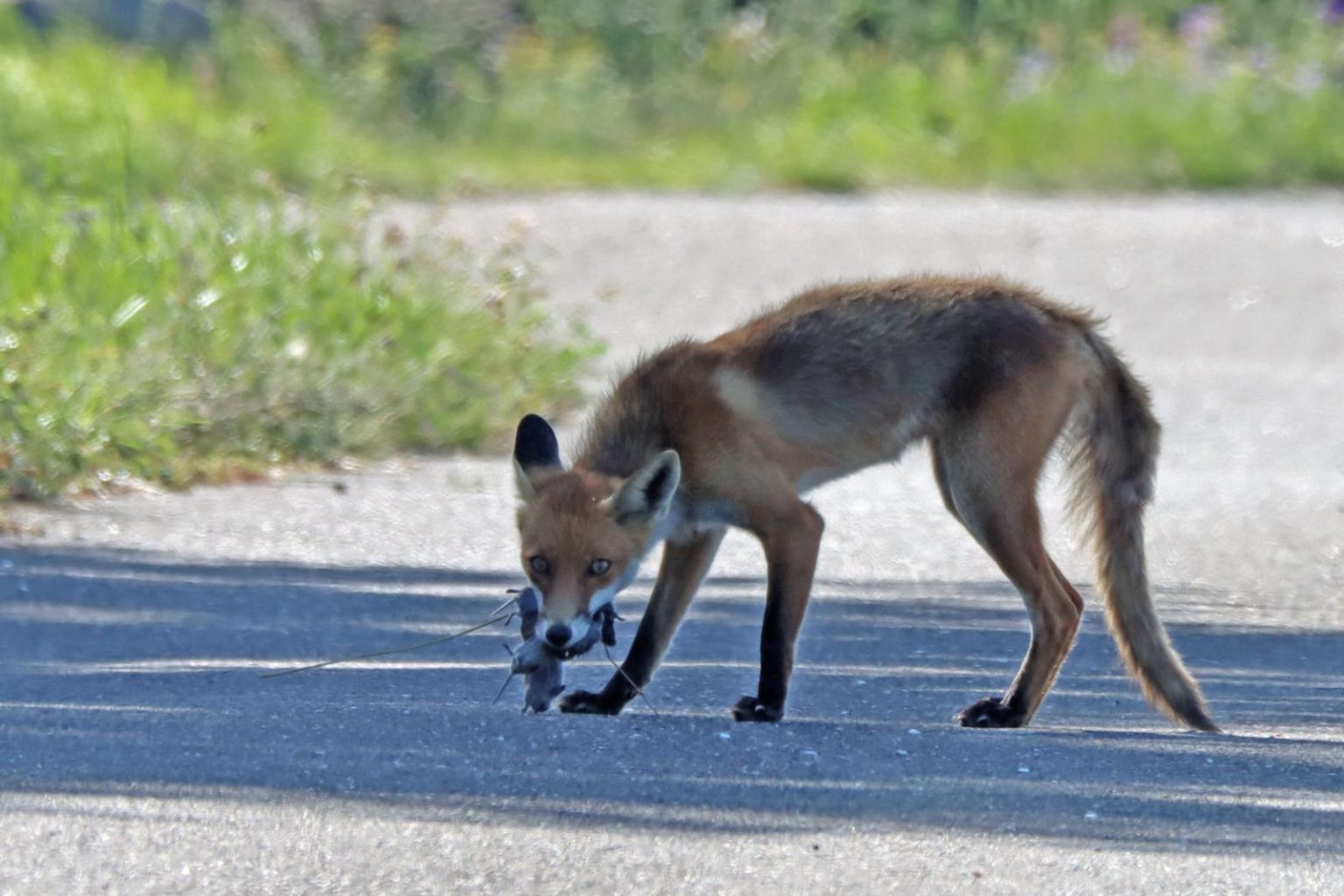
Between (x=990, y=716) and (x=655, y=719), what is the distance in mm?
1082

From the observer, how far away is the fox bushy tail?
6.91m

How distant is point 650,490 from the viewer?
20.8 feet

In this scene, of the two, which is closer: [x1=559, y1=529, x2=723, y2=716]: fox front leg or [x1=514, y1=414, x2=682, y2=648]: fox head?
[x1=514, y1=414, x2=682, y2=648]: fox head

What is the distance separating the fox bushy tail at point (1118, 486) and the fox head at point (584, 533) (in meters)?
1.51

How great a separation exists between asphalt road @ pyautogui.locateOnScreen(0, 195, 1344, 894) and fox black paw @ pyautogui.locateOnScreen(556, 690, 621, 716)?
0.42 ft

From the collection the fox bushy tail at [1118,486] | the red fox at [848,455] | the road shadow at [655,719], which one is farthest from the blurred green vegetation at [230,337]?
the fox bushy tail at [1118,486]

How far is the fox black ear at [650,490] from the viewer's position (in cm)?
628

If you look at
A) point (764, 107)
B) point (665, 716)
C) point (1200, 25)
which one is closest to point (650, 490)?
point (665, 716)

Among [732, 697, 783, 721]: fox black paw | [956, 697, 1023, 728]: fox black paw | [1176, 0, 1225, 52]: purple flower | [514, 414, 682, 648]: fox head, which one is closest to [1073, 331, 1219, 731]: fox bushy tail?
[956, 697, 1023, 728]: fox black paw

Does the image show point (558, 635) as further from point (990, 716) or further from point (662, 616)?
point (990, 716)

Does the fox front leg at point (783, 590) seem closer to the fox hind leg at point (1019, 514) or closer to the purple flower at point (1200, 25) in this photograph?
the fox hind leg at point (1019, 514)

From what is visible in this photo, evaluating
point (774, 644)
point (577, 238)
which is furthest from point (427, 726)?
point (577, 238)

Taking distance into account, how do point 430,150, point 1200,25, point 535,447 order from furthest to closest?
point 1200,25
point 430,150
point 535,447

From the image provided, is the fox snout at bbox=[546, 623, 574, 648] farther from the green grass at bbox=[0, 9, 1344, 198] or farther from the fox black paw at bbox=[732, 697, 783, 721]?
the green grass at bbox=[0, 9, 1344, 198]
